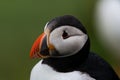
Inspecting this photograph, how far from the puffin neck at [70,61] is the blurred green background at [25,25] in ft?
4.07

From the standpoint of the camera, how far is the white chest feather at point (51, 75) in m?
1.54

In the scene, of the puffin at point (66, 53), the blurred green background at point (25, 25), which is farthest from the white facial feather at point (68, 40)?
the blurred green background at point (25, 25)

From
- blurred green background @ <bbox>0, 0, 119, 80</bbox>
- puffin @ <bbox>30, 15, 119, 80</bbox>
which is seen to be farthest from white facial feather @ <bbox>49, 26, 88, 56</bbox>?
blurred green background @ <bbox>0, 0, 119, 80</bbox>

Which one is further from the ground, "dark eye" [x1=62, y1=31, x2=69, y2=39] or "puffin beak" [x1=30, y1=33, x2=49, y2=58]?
"dark eye" [x1=62, y1=31, x2=69, y2=39]

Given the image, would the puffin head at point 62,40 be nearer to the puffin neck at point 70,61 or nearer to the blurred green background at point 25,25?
the puffin neck at point 70,61

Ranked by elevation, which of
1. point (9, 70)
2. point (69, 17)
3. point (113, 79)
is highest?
point (69, 17)

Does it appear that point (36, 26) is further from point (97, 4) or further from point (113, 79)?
point (113, 79)

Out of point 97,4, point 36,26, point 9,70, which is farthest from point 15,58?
point 97,4

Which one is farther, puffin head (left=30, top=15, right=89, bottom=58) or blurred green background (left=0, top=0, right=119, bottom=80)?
blurred green background (left=0, top=0, right=119, bottom=80)

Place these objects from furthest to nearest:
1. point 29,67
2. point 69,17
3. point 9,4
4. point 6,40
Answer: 1. point 9,4
2. point 6,40
3. point 29,67
4. point 69,17

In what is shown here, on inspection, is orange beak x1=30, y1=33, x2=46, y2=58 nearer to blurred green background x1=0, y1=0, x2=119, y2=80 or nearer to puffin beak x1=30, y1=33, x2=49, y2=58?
puffin beak x1=30, y1=33, x2=49, y2=58

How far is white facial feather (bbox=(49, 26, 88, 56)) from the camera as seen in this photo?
1519 millimetres

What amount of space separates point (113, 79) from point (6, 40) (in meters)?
1.66

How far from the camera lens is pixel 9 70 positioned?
2.91 metres
